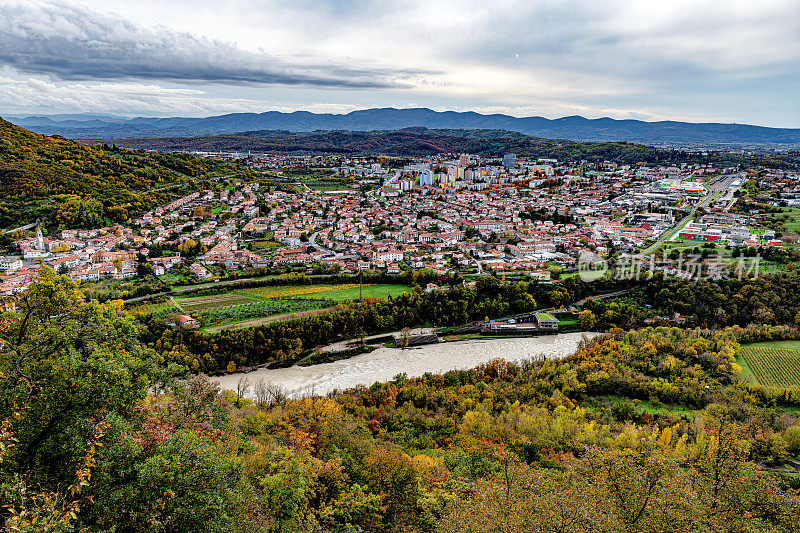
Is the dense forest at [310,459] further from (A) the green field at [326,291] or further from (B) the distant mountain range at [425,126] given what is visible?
(B) the distant mountain range at [425,126]

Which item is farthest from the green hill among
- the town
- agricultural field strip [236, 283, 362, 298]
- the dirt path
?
the dirt path

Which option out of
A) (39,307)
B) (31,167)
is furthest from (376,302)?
(31,167)

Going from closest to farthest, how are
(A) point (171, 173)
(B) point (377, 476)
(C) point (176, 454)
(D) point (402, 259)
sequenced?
(C) point (176, 454) → (B) point (377, 476) → (D) point (402, 259) → (A) point (171, 173)

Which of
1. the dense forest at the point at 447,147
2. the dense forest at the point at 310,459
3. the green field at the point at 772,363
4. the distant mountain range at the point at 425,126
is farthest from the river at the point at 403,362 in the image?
the distant mountain range at the point at 425,126

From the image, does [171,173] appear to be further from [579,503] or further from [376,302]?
[579,503]

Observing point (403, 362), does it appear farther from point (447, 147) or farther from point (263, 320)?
point (447, 147)

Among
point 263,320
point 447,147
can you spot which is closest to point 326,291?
point 263,320

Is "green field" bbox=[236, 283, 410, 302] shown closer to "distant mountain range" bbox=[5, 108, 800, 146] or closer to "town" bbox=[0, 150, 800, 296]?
"town" bbox=[0, 150, 800, 296]
